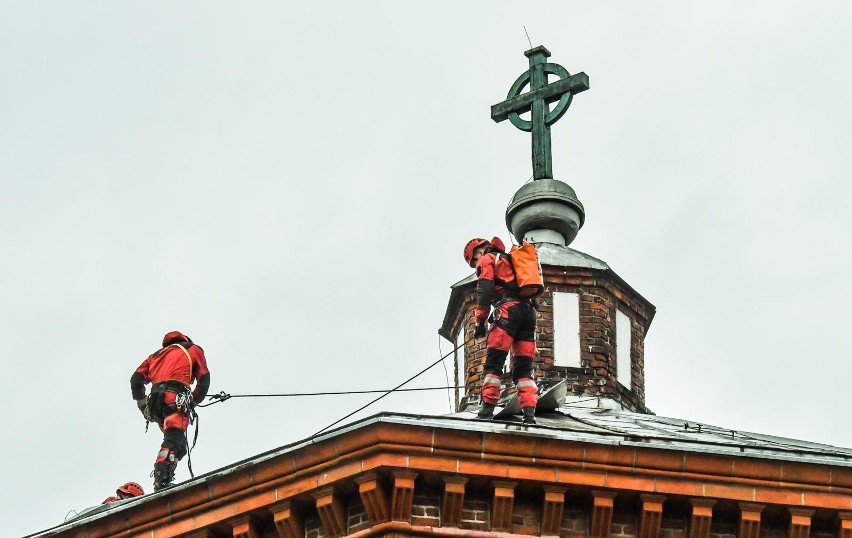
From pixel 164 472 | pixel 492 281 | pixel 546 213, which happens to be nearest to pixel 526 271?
pixel 492 281

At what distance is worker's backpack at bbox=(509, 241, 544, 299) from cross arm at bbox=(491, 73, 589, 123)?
304 inches

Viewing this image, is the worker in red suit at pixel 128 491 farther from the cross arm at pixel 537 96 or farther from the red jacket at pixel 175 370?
the cross arm at pixel 537 96

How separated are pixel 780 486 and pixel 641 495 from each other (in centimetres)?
131

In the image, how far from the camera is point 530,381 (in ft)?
77.3

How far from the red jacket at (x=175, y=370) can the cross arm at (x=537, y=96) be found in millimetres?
7790

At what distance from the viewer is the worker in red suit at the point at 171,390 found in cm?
2547

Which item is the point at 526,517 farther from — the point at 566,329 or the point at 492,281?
the point at 566,329

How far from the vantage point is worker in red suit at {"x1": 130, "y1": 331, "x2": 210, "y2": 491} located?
2547cm

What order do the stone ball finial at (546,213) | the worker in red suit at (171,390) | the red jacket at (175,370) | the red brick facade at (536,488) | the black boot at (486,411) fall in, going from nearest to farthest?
the red brick facade at (536,488)
the black boot at (486,411)
the worker in red suit at (171,390)
the red jacket at (175,370)
the stone ball finial at (546,213)

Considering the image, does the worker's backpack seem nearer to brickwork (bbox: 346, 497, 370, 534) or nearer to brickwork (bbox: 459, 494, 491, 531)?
brickwork (bbox: 459, 494, 491, 531)

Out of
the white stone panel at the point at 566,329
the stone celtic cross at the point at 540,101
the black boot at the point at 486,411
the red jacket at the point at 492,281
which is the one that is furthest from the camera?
the stone celtic cross at the point at 540,101

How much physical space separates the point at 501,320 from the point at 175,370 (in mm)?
3979

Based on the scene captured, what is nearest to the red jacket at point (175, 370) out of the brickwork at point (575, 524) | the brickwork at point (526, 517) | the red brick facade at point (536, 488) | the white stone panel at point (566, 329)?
the red brick facade at point (536, 488)

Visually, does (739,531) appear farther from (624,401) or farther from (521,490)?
(624,401)
